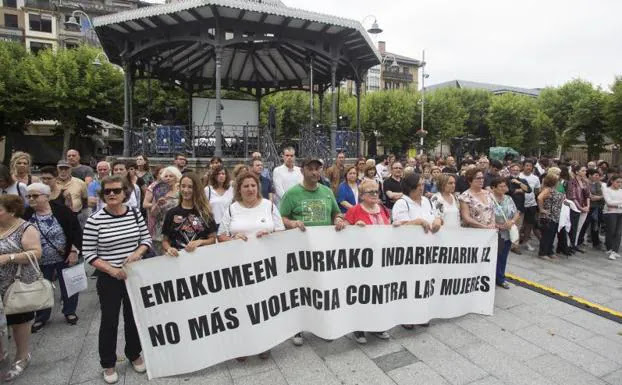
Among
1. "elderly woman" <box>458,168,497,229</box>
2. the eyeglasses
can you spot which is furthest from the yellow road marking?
the eyeglasses

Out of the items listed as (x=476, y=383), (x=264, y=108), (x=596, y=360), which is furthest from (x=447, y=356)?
(x=264, y=108)

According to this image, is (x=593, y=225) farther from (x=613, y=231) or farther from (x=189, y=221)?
(x=189, y=221)

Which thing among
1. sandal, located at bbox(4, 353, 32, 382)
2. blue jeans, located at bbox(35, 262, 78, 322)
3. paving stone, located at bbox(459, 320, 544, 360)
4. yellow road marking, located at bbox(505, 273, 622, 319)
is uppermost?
blue jeans, located at bbox(35, 262, 78, 322)

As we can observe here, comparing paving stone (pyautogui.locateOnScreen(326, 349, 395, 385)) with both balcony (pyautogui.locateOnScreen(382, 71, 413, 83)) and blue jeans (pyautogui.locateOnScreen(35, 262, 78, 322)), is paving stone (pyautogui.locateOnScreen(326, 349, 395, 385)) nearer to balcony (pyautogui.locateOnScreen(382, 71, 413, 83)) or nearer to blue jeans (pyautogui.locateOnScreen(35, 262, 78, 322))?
blue jeans (pyautogui.locateOnScreen(35, 262, 78, 322))

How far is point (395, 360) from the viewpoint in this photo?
143 inches

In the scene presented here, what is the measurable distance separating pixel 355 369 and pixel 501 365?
1.35m

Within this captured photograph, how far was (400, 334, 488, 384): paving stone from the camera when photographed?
11.0 feet

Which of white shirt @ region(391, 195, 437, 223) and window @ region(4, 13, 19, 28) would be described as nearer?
white shirt @ region(391, 195, 437, 223)

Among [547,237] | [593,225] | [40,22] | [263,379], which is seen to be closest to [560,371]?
[263,379]

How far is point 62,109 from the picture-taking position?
27.2m

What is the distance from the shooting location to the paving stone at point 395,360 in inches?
139

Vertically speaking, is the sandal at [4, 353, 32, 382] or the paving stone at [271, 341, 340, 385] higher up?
the sandal at [4, 353, 32, 382]

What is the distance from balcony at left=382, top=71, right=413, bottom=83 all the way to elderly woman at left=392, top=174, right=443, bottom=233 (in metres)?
67.6

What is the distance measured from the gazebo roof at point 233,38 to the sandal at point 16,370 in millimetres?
8533
